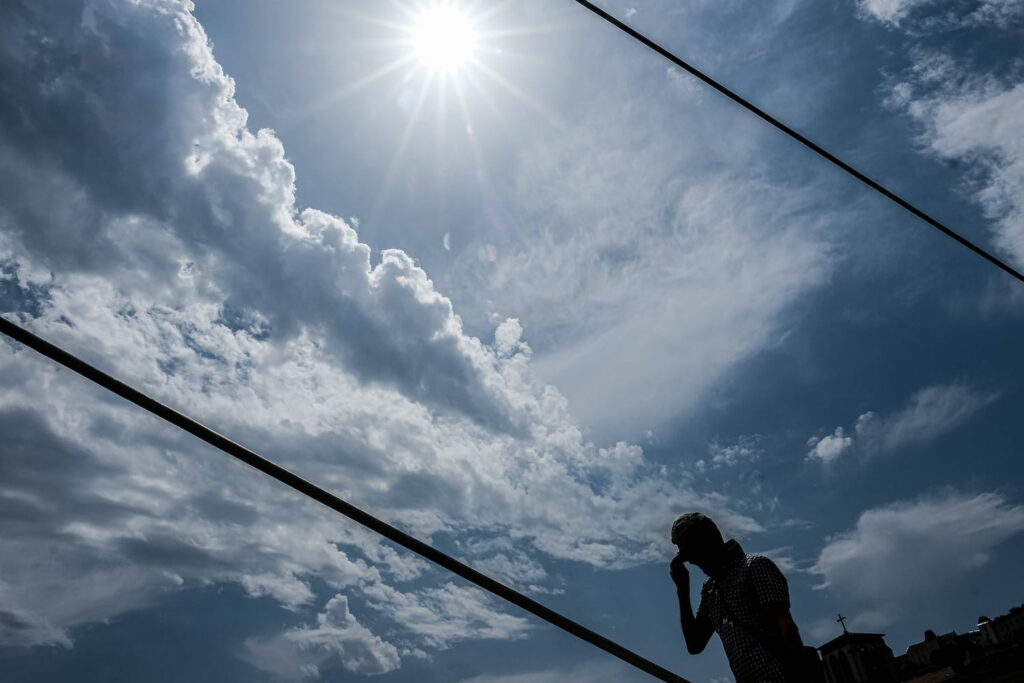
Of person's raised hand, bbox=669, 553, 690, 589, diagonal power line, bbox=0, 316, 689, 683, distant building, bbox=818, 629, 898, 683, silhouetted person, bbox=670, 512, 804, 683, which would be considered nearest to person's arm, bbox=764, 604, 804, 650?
silhouetted person, bbox=670, 512, 804, 683

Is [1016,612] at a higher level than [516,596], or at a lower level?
higher

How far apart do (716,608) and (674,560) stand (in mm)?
349

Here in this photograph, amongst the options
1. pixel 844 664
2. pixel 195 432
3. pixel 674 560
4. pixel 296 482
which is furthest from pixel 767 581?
pixel 844 664

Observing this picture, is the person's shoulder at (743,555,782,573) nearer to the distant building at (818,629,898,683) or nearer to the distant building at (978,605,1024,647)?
the distant building at (818,629,898,683)

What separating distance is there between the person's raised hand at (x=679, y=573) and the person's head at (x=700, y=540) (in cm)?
24

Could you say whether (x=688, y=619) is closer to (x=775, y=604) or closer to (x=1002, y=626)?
(x=775, y=604)

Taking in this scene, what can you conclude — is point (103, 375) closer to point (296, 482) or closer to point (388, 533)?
point (296, 482)

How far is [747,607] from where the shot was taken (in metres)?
2.86

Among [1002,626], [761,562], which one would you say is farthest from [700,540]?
[1002,626]

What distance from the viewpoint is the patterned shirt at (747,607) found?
107 inches

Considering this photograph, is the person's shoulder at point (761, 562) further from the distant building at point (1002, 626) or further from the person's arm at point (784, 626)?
the distant building at point (1002, 626)

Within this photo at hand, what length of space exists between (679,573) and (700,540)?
1.60ft

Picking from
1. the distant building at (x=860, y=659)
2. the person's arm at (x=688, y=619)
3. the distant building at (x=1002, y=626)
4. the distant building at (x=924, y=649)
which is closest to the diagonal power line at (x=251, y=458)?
the person's arm at (x=688, y=619)

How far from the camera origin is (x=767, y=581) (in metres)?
2.74
